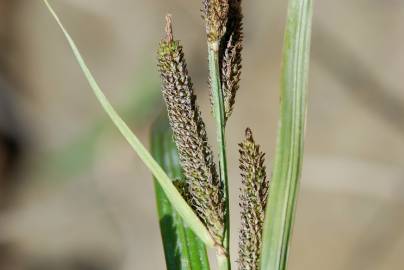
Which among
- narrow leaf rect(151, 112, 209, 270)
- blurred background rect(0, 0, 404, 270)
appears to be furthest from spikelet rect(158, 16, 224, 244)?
blurred background rect(0, 0, 404, 270)

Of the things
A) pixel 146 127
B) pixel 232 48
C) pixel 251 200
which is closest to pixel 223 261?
pixel 251 200

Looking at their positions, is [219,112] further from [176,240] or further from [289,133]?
[176,240]

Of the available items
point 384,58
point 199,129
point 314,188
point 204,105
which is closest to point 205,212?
point 199,129

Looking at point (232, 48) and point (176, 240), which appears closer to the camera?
point (232, 48)

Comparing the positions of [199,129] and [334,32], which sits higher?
[334,32]

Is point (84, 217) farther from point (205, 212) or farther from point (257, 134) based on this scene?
point (205, 212)

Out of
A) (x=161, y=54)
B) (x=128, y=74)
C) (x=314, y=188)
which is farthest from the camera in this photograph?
(x=314, y=188)

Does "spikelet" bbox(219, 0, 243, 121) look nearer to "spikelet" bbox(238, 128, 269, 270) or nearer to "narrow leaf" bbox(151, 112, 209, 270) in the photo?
"spikelet" bbox(238, 128, 269, 270)
